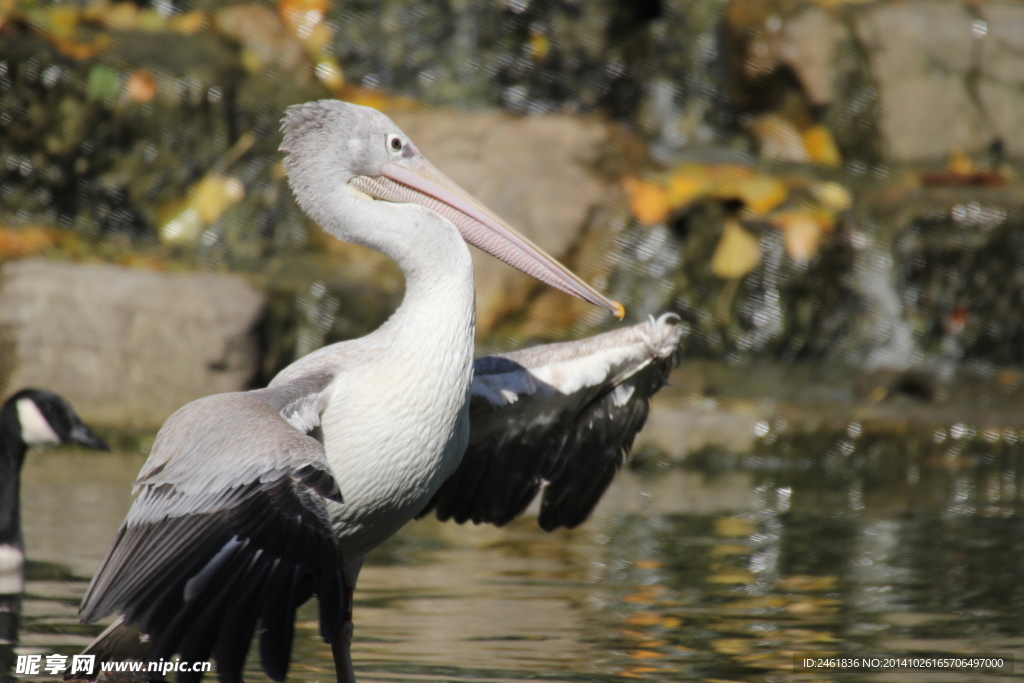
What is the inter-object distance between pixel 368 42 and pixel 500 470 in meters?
8.41

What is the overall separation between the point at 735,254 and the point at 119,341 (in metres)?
5.50

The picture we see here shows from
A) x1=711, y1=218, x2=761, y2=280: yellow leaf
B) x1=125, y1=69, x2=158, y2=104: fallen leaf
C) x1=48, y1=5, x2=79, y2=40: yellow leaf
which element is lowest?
x1=711, y1=218, x2=761, y2=280: yellow leaf

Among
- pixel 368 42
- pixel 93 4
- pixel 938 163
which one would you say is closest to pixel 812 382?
pixel 938 163

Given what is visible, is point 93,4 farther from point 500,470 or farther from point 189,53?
point 500,470

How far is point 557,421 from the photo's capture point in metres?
5.46

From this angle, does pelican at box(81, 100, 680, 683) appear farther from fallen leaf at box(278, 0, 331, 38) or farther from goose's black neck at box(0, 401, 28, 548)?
fallen leaf at box(278, 0, 331, 38)

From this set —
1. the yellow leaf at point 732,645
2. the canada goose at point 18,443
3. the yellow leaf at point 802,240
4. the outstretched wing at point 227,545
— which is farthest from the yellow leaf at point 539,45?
the outstretched wing at point 227,545

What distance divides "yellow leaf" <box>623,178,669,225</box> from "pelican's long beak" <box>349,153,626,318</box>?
22.1ft

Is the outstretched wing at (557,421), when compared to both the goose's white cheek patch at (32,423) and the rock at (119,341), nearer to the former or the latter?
the goose's white cheek patch at (32,423)

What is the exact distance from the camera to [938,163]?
13312 mm

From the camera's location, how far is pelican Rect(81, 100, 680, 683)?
341 centimetres

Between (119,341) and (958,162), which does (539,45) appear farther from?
(119,341)

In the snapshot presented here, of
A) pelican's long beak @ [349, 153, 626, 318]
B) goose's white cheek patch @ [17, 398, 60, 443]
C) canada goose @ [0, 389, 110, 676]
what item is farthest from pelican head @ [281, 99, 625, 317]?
goose's white cheek patch @ [17, 398, 60, 443]

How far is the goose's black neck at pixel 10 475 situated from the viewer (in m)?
5.88
